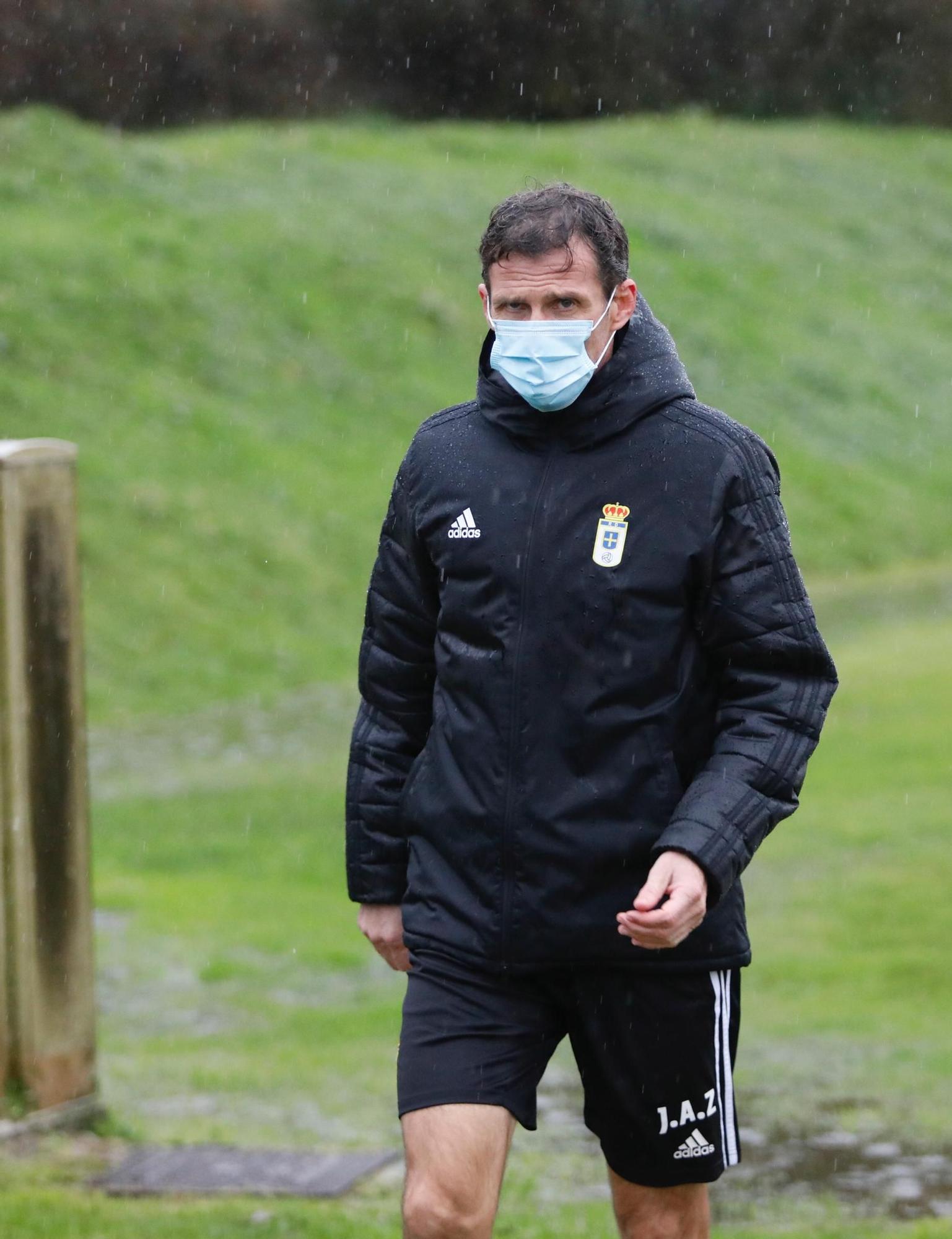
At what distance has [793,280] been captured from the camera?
36031mm

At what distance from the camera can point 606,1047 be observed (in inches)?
139

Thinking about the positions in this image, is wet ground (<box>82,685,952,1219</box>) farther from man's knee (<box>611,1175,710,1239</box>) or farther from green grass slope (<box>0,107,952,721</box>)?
green grass slope (<box>0,107,952,721</box>)

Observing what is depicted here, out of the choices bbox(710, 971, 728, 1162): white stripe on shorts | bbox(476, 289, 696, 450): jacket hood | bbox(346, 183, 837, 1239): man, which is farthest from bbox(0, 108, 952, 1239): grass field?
bbox(476, 289, 696, 450): jacket hood

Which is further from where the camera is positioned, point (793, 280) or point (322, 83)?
point (322, 83)

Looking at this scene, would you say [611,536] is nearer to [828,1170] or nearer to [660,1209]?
[660,1209]

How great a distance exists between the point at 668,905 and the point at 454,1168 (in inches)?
21.8

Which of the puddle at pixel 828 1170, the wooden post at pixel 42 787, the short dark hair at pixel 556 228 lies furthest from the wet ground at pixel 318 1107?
the short dark hair at pixel 556 228

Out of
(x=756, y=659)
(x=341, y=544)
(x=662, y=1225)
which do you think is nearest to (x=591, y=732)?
(x=756, y=659)

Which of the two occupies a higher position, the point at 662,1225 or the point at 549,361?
the point at 549,361

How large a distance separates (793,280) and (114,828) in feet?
86.6

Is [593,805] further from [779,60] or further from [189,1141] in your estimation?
[779,60]

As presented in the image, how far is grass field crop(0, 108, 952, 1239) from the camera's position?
6.75 metres

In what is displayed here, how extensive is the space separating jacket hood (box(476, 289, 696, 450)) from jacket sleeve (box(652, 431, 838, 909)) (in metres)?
0.19

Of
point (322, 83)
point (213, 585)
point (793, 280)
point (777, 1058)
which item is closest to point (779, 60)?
point (322, 83)
